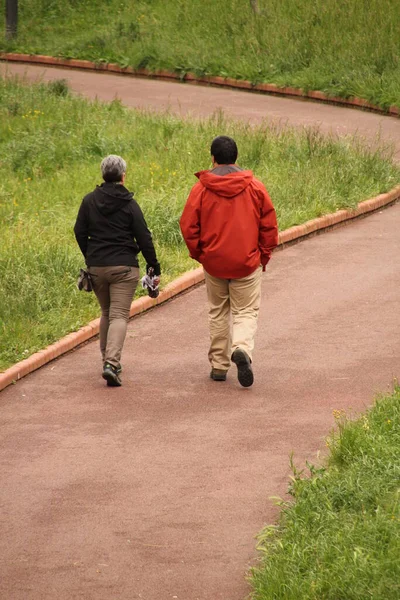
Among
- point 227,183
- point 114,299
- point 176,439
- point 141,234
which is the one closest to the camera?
point 176,439

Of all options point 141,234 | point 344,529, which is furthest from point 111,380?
point 344,529

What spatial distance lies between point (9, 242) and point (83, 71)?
15.3m

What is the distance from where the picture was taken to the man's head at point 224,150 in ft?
30.8

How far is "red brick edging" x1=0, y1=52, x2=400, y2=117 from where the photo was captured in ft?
74.0

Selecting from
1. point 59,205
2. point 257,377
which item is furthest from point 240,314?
point 59,205

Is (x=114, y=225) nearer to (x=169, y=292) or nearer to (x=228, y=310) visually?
(x=228, y=310)

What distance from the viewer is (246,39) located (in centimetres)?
2588

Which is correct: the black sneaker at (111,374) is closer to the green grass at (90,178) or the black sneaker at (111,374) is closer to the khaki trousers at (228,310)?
the khaki trousers at (228,310)

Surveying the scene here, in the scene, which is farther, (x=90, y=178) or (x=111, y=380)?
(x=90, y=178)

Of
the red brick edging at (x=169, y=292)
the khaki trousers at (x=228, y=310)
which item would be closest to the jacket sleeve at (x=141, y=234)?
the khaki trousers at (x=228, y=310)

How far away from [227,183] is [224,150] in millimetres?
246

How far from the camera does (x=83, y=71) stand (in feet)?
91.0

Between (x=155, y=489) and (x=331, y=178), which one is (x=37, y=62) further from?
(x=155, y=489)

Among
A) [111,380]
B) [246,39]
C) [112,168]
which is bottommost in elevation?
[246,39]
